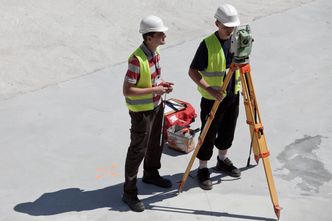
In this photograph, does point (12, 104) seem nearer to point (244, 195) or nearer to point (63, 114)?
point (63, 114)

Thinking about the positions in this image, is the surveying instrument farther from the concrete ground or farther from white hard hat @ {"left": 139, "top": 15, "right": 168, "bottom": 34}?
white hard hat @ {"left": 139, "top": 15, "right": 168, "bottom": 34}

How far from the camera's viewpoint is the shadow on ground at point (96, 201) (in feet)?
20.2

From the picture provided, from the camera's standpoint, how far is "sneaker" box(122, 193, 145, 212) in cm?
615

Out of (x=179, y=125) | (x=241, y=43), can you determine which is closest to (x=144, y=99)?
(x=241, y=43)

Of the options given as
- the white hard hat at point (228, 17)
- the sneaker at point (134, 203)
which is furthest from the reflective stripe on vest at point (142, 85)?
the sneaker at point (134, 203)

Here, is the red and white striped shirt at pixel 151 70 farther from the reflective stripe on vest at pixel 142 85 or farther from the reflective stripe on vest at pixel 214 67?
the reflective stripe on vest at pixel 214 67

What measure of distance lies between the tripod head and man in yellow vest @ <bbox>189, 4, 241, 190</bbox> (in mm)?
261

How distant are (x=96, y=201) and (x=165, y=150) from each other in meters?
1.30

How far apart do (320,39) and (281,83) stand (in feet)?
5.90

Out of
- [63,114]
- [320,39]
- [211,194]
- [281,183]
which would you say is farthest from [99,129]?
[320,39]

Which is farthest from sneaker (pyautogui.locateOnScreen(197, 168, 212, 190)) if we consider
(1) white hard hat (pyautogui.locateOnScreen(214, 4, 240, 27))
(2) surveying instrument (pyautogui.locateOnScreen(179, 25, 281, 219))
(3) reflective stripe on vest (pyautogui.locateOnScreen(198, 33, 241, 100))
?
(1) white hard hat (pyautogui.locateOnScreen(214, 4, 240, 27))

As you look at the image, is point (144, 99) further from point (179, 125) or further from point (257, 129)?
point (179, 125)

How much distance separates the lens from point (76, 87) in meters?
→ 8.61

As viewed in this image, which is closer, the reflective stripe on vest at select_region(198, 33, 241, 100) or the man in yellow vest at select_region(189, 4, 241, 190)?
the man in yellow vest at select_region(189, 4, 241, 190)
